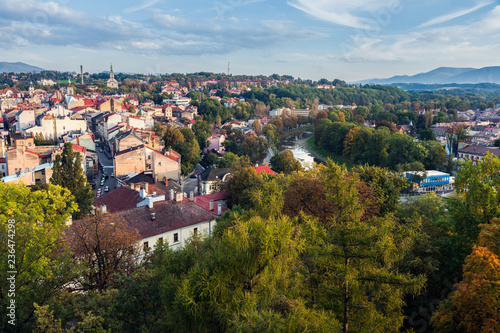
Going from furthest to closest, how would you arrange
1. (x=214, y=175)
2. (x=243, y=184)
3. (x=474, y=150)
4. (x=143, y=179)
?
1. (x=474, y=150)
2. (x=214, y=175)
3. (x=143, y=179)
4. (x=243, y=184)

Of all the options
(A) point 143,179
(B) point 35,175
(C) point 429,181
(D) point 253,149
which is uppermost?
(A) point 143,179

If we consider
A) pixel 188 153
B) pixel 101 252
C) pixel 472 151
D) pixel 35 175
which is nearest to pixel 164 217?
pixel 101 252

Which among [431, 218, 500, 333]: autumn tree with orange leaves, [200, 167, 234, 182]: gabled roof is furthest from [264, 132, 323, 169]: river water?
[431, 218, 500, 333]: autumn tree with orange leaves

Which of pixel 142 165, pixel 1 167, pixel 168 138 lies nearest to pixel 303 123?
pixel 168 138

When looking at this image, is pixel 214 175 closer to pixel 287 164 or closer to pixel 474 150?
pixel 287 164

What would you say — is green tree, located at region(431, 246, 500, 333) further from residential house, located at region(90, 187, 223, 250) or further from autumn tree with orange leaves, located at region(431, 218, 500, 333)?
residential house, located at region(90, 187, 223, 250)

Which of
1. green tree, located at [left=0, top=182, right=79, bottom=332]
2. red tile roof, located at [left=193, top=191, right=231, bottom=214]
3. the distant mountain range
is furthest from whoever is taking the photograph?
the distant mountain range

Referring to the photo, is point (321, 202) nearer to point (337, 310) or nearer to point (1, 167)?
point (337, 310)

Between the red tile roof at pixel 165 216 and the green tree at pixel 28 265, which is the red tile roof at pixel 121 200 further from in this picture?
the green tree at pixel 28 265
